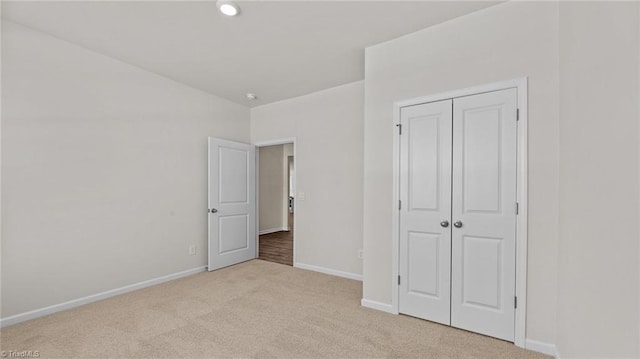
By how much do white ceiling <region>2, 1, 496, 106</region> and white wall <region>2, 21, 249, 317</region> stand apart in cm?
31

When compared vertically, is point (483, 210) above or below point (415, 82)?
below

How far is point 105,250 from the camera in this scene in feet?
10.5

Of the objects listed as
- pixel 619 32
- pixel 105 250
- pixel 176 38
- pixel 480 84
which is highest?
pixel 176 38

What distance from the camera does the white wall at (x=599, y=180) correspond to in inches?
42.9

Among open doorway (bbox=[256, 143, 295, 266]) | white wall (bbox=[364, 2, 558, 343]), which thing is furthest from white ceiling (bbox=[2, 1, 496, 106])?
open doorway (bbox=[256, 143, 295, 266])

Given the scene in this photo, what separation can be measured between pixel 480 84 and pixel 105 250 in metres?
4.16

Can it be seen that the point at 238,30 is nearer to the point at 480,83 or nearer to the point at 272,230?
the point at 480,83

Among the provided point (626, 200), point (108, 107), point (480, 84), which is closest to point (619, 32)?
point (626, 200)

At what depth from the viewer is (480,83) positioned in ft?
7.77

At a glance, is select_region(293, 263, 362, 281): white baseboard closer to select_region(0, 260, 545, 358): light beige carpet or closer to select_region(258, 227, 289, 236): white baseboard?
select_region(0, 260, 545, 358): light beige carpet

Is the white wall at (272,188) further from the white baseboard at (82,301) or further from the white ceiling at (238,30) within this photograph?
the white ceiling at (238,30)

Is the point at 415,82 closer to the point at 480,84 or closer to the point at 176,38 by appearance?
the point at 480,84

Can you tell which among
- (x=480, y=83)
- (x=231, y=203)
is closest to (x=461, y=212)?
(x=480, y=83)

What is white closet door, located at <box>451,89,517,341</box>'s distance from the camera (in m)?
2.25
